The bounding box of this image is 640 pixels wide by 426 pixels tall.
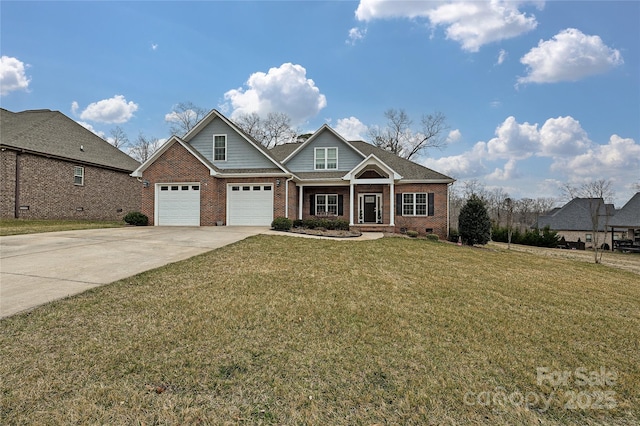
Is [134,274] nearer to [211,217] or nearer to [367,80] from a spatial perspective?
[211,217]

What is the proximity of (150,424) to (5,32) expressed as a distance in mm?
21977

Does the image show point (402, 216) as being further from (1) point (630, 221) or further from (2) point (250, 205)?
(1) point (630, 221)

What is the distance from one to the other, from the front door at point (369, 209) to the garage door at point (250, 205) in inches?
249

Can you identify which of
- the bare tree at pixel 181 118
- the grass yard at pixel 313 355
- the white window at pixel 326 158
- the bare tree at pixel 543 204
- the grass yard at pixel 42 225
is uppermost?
the bare tree at pixel 181 118

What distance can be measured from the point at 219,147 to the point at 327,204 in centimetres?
740

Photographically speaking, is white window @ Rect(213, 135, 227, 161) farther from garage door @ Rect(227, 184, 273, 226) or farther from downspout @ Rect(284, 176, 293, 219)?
downspout @ Rect(284, 176, 293, 219)

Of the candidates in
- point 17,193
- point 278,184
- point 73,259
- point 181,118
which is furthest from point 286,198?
point 181,118

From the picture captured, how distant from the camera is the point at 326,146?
62.4 ft

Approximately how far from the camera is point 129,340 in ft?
11.6

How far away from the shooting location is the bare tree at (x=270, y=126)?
3528cm

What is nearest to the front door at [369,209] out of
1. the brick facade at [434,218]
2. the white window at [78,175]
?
the brick facade at [434,218]

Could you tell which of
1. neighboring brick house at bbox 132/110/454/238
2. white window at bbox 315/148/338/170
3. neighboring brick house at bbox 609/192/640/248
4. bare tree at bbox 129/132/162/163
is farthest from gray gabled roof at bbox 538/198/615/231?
bare tree at bbox 129/132/162/163

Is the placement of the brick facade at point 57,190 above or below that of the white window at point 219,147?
below

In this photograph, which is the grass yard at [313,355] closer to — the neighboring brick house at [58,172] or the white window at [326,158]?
the white window at [326,158]
